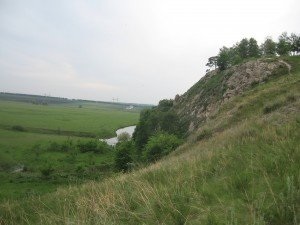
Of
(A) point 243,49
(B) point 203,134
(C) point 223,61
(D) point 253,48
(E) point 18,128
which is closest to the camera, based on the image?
(B) point 203,134

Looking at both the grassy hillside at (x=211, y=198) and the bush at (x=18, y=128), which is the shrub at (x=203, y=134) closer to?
Result: the grassy hillside at (x=211, y=198)

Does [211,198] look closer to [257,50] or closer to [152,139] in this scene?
[152,139]

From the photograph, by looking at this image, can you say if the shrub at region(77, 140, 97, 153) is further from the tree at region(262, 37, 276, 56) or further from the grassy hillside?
the grassy hillside

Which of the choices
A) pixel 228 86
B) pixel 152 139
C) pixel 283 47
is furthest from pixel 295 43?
pixel 152 139

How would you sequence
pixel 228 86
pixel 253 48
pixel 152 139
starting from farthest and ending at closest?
1. pixel 253 48
2. pixel 228 86
3. pixel 152 139

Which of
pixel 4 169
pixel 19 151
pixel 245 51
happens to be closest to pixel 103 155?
pixel 19 151

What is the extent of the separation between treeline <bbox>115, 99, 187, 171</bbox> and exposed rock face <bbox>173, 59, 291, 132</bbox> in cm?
311

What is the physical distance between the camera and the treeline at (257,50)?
258 feet

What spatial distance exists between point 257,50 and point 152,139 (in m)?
46.0

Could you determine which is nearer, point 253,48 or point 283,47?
point 283,47

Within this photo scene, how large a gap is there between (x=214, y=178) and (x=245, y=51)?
89.0 meters

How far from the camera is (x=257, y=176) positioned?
5.92m

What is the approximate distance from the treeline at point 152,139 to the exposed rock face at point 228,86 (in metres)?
3.11

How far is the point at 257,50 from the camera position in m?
87.7
